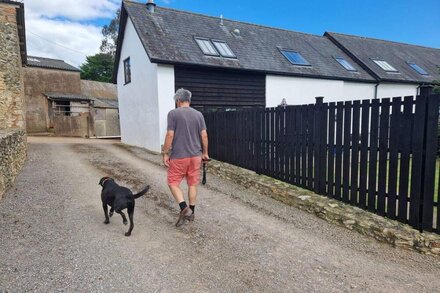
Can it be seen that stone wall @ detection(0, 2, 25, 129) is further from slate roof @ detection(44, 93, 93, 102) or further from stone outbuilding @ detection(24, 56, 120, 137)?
slate roof @ detection(44, 93, 93, 102)

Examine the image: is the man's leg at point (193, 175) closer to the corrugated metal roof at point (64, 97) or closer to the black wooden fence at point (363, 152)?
the black wooden fence at point (363, 152)

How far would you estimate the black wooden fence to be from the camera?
3715mm

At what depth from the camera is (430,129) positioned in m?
3.65

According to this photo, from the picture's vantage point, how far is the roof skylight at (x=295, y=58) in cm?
1536

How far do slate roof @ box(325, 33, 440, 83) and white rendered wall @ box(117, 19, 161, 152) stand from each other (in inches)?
532

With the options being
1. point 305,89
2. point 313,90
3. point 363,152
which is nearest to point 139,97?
point 305,89

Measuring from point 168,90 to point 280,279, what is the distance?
9776 mm

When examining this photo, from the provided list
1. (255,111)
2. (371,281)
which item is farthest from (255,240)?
(255,111)

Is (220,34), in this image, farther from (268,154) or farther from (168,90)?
(268,154)

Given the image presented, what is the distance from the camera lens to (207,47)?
1322 centimetres

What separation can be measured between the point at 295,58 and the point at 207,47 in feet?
17.5

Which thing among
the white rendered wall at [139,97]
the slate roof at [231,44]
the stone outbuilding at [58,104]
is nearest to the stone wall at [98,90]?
the stone outbuilding at [58,104]

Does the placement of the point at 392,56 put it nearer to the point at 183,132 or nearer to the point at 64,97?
the point at 183,132

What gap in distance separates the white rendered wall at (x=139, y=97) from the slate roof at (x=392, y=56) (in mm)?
13513
